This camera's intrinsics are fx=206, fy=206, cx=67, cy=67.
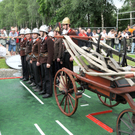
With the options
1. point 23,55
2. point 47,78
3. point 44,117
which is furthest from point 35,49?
point 44,117

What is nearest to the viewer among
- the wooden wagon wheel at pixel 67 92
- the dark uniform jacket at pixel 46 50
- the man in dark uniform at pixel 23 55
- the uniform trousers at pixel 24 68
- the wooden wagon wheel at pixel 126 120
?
the wooden wagon wheel at pixel 126 120

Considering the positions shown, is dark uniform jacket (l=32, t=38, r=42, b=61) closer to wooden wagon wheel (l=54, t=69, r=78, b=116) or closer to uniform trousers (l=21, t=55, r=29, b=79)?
uniform trousers (l=21, t=55, r=29, b=79)

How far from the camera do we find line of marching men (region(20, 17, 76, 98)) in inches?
230

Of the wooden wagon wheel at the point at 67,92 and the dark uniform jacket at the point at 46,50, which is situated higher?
the dark uniform jacket at the point at 46,50

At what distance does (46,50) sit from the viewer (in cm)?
592

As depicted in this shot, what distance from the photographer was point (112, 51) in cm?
385

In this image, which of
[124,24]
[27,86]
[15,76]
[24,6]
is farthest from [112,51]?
[24,6]

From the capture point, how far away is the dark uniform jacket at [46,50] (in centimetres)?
576

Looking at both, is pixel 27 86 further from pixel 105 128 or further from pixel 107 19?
pixel 107 19

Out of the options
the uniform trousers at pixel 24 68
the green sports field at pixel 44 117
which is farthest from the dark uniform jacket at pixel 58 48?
the uniform trousers at pixel 24 68

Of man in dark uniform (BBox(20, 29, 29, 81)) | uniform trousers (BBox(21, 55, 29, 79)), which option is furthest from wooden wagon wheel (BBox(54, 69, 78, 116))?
uniform trousers (BBox(21, 55, 29, 79))

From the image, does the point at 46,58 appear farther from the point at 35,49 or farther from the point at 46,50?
the point at 35,49

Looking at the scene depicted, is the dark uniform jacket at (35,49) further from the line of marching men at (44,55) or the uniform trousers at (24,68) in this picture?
the uniform trousers at (24,68)

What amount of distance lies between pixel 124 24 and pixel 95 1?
862 cm
